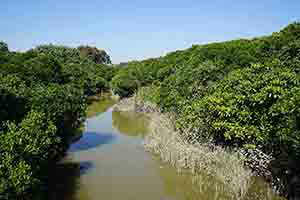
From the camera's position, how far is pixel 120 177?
43.3 ft

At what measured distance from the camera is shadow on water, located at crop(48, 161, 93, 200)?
11.3m

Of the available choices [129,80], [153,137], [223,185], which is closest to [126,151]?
[153,137]

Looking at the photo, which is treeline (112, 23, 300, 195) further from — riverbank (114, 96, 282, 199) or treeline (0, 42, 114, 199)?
treeline (0, 42, 114, 199)

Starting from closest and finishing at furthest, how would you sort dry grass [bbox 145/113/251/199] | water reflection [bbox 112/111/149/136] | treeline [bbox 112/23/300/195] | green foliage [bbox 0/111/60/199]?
green foliage [bbox 0/111/60/199] < treeline [bbox 112/23/300/195] < dry grass [bbox 145/113/251/199] < water reflection [bbox 112/111/149/136]

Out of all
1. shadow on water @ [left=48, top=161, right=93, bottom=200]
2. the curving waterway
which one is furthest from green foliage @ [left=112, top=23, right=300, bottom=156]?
shadow on water @ [left=48, top=161, right=93, bottom=200]

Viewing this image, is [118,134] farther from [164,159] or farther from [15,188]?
[15,188]

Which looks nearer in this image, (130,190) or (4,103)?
(4,103)

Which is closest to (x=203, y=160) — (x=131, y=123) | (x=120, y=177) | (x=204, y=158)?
(x=204, y=158)

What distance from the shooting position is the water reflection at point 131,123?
74.0 ft

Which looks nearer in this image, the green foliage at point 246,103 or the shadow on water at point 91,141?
the green foliage at point 246,103

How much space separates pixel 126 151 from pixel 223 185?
7.27 meters

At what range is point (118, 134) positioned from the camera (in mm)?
22000

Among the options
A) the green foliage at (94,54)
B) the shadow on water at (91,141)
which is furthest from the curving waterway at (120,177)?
the green foliage at (94,54)

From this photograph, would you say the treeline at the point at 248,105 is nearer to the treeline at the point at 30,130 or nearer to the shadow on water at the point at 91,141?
the shadow on water at the point at 91,141
